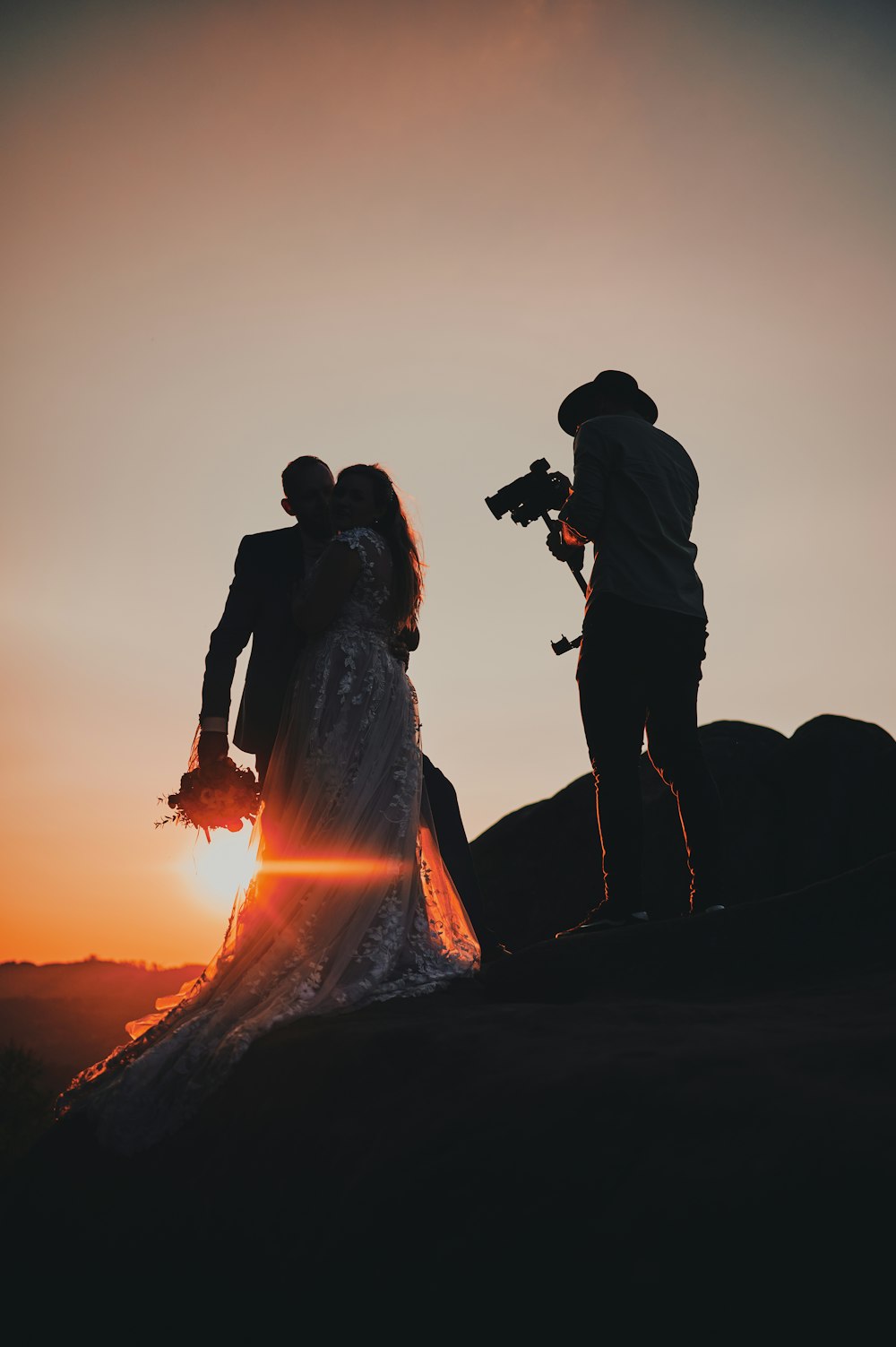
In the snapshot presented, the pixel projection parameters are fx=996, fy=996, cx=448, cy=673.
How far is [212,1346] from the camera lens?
93.0 inches

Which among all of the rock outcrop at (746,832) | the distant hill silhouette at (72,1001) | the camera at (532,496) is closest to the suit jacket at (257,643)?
the camera at (532,496)

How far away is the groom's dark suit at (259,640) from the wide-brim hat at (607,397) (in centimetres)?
163

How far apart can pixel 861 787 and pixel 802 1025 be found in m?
5.82

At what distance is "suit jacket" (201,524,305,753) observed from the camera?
5.00m

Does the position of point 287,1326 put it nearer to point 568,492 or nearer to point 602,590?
point 602,590

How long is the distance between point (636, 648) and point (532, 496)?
1285mm

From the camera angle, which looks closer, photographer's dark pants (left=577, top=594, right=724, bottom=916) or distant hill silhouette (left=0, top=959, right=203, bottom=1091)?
photographer's dark pants (left=577, top=594, right=724, bottom=916)

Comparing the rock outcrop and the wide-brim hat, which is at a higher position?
the wide-brim hat

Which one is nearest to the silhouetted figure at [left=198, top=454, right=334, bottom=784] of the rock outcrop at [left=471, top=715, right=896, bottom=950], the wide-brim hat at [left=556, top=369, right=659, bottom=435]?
the wide-brim hat at [left=556, top=369, right=659, bottom=435]

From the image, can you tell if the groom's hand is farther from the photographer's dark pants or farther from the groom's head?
the photographer's dark pants

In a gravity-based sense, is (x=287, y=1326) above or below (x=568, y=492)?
below

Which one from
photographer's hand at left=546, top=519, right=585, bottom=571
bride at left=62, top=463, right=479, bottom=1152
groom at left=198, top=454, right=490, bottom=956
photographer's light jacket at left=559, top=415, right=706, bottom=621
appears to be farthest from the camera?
photographer's hand at left=546, top=519, right=585, bottom=571

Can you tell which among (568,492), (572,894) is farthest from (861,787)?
(568,492)

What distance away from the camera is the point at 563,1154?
2.03 metres
